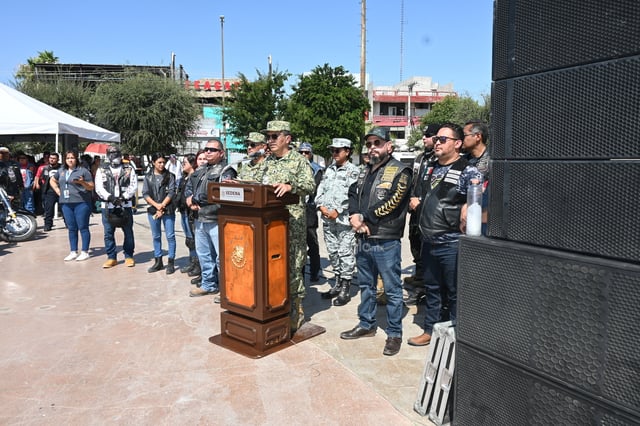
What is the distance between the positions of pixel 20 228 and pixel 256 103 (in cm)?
1557

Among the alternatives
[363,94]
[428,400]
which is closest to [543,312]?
[428,400]

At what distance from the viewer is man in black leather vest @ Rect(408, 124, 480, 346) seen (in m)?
3.88

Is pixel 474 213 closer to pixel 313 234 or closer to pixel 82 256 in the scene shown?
pixel 313 234

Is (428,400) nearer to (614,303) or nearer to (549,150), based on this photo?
(614,303)

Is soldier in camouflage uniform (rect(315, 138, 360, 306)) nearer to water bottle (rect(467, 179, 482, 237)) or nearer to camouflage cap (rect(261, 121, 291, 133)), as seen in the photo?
camouflage cap (rect(261, 121, 291, 133))

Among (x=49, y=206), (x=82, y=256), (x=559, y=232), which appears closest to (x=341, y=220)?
(x=559, y=232)

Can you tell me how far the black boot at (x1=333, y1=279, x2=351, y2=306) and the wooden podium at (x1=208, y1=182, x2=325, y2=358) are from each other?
4.27 ft

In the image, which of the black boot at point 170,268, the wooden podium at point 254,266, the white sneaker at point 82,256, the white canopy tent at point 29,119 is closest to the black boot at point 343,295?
the wooden podium at point 254,266

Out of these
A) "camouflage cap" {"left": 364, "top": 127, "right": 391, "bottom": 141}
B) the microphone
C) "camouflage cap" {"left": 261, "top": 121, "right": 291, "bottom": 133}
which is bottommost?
the microphone

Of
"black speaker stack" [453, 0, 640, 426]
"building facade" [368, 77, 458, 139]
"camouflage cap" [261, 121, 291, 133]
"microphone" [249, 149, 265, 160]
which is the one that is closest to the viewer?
"black speaker stack" [453, 0, 640, 426]

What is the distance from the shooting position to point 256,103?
78.8ft

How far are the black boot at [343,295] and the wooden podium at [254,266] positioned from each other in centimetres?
130

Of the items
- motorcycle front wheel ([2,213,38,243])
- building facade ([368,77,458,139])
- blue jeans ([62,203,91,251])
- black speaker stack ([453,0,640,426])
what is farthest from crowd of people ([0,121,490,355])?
building facade ([368,77,458,139])

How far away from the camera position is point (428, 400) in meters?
3.04
